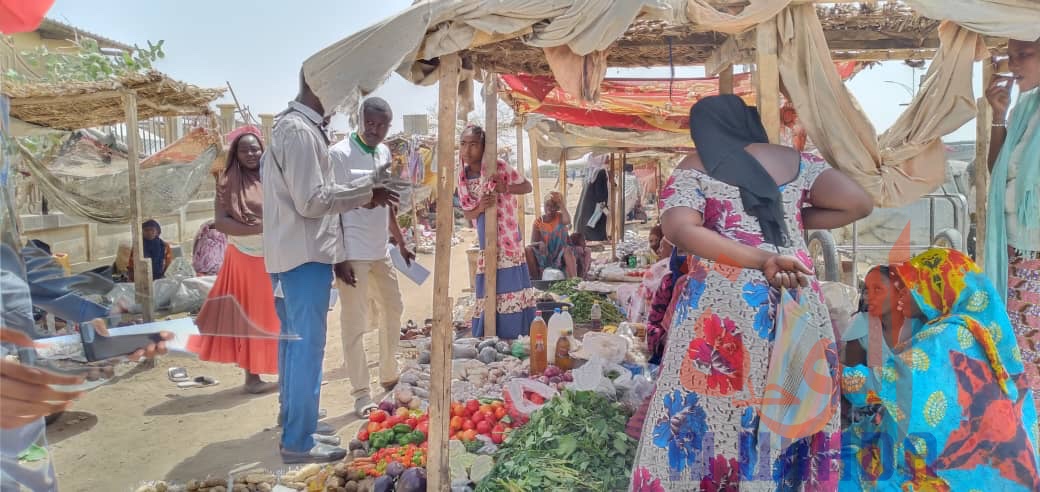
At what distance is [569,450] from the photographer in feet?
10.3

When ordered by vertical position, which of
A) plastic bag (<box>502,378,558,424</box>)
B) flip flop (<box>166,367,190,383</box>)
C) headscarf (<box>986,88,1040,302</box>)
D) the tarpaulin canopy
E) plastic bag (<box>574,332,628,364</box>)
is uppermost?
the tarpaulin canopy

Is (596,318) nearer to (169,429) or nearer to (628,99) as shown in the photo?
(628,99)

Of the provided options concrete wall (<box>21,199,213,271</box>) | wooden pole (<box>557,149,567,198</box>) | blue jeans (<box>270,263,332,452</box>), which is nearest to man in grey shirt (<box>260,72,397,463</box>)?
blue jeans (<box>270,263,332,452</box>)

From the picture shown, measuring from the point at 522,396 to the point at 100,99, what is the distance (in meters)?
5.48

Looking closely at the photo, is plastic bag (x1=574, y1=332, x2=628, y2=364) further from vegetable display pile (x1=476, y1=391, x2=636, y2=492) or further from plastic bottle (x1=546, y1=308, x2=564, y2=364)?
vegetable display pile (x1=476, y1=391, x2=636, y2=492)

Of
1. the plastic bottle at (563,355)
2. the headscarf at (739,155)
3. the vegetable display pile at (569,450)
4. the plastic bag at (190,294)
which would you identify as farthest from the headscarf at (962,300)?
the plastic bag at (190,294)

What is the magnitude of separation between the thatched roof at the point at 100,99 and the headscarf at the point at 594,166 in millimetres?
7187

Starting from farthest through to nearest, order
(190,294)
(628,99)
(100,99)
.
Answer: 1. (190,294)
2. (628,99)
3. (100,99)

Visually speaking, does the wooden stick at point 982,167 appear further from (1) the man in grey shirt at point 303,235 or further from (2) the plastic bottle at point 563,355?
(1) the man in grey shirt at point 303,235

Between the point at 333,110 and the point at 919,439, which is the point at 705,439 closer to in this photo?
the point at 919,439

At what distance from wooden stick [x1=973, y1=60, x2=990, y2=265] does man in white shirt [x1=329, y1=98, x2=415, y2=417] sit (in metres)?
3.56

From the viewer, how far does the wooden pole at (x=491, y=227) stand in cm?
577

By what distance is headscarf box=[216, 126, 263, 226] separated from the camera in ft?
14.7

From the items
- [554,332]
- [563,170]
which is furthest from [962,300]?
[563,170]
